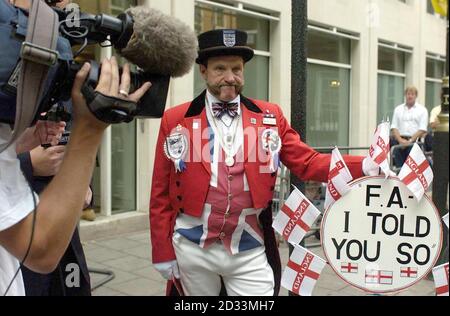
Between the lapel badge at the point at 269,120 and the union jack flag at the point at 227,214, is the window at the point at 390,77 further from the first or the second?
the union jack flag at the point at 227,214

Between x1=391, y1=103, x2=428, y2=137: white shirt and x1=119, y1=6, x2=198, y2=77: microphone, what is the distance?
342 inches

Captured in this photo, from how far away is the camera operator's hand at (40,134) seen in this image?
189 centimetres

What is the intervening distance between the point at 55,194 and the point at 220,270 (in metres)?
1.60

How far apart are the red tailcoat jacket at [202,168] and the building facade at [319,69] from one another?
2088mm

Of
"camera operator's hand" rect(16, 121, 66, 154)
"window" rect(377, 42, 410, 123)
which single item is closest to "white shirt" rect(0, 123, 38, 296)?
"camera operator's hand" rect(16, 121, 66, 154)

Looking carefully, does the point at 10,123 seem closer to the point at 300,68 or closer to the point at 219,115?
the point at 219,115

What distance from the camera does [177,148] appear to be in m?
2.83

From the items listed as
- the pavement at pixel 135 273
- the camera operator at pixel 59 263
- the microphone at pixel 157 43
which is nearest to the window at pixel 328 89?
the pavement at pixel 135 273

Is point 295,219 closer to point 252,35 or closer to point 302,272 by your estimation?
point 302,272

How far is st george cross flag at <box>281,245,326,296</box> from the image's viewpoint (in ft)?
8.83

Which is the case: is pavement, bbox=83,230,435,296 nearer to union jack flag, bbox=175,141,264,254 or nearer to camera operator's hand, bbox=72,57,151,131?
union jack flag, bbox=175,141,264,254

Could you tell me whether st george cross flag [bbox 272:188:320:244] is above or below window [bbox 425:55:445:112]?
below

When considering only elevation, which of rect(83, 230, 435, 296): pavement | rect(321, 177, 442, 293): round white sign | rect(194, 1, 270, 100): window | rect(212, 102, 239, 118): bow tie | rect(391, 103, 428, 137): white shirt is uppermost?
rect(194, 1, 270, 100): window

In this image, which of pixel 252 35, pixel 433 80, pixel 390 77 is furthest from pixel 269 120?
pixel 433 80
